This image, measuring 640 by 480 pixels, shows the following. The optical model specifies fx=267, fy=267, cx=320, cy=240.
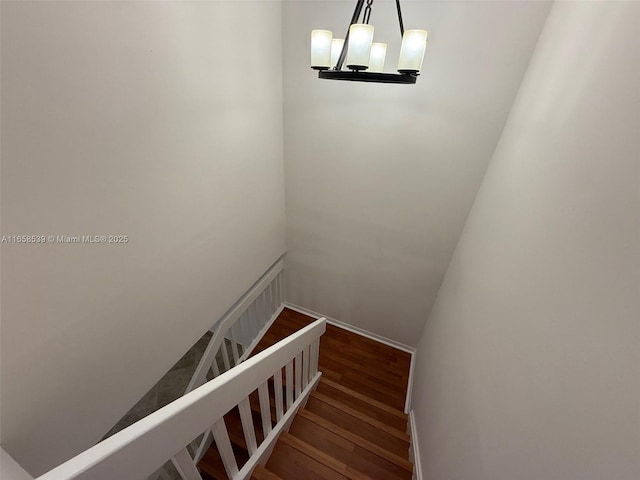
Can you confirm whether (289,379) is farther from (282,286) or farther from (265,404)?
(282,286)

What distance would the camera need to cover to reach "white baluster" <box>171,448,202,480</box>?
2.80 feet

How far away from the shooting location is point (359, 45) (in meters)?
1.11

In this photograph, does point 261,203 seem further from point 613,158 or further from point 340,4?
point 613,158

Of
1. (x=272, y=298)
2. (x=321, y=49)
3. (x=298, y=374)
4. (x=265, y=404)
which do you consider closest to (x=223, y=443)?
(x=265, y=404)

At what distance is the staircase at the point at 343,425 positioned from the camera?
165 cm

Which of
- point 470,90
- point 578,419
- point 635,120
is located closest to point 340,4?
point 470,90

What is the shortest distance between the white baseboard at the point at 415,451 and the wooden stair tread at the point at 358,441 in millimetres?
40

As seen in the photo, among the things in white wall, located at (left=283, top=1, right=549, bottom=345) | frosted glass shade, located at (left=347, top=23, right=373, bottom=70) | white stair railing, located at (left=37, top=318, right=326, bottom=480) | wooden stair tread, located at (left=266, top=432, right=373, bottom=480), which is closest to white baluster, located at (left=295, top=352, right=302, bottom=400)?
wooden stair tread, located at (left=266, top=432, right=373, bottom=480)

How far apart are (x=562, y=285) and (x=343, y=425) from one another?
198cm

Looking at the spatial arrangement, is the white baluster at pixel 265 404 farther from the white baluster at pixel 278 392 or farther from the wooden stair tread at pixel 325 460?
the wooden stair tread at pixel 325 460

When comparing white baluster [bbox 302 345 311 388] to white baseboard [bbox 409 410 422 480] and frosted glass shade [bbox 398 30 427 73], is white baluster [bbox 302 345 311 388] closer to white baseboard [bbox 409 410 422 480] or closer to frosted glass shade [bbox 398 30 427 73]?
white baseboard [bbox 409 410 422 480]

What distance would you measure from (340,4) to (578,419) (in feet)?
7.35

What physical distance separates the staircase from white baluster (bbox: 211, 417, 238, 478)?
0.36m

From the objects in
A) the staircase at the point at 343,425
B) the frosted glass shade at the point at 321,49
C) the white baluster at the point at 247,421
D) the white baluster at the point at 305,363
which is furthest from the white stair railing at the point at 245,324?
the frosted glass shade at the point at 321,49
